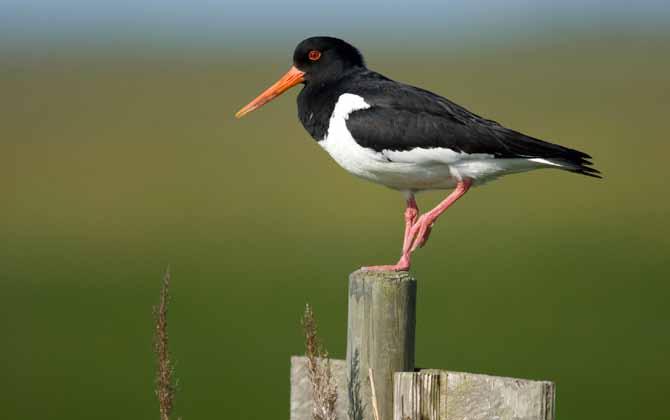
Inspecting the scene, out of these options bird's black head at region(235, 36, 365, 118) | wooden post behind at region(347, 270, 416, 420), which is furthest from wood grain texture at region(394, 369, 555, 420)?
bird's black head at region(235, 36, 365, 118)

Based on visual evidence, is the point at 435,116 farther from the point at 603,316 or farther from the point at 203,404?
the point at 603,316

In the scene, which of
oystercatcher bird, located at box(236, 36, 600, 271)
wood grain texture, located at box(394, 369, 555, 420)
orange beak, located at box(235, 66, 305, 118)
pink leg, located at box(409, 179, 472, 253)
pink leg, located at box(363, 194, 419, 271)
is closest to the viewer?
wood grain texture, located at box(394, 369, 555, 420)

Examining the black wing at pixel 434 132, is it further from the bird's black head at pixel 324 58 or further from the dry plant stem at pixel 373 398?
the dry plant stem at pixel 373 398

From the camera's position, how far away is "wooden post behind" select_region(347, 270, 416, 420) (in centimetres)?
501

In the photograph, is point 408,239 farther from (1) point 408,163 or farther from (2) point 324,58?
(2) point 324,58

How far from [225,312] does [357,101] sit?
13125 millimetres

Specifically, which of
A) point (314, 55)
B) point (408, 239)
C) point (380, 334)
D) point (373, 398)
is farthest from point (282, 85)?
point (373, 398)

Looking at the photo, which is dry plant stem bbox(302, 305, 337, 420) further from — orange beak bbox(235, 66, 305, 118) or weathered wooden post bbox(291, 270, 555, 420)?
orange beak bbox(235, 66, 305, 118)

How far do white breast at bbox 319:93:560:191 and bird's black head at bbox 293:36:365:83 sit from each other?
853 millimetres

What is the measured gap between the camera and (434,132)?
7051 millimetres

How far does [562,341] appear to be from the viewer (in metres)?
17.3

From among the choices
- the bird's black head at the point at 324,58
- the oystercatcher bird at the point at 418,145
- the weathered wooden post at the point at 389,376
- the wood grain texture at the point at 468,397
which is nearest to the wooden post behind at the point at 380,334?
the weathered wooden post at the point at 389,376

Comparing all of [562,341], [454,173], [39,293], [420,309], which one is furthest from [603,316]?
[454,173]

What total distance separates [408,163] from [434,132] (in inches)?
10.0
